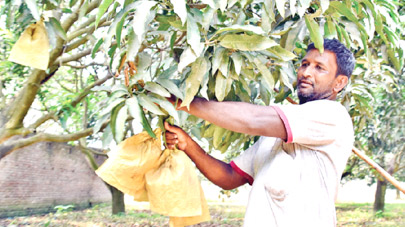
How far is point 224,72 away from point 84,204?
1148cm

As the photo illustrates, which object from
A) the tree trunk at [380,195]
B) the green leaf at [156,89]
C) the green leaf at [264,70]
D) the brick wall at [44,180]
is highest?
the green leaf at [264,70]

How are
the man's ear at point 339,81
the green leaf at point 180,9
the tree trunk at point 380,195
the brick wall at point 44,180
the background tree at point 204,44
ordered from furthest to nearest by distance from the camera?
the tree trunk at point 380,195, the brick wall at point 44,180, the man's ear at point 339,81, the background tree at point 204,44, the green leaf at point 180,9

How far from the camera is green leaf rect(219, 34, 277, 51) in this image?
1359mm

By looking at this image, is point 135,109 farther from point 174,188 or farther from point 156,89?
point 174,188

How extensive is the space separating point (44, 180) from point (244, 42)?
9.89 meters

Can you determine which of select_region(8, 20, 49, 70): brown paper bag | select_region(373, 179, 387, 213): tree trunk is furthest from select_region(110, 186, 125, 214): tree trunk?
select_region(8, 20, 49, 70): brown paper bag

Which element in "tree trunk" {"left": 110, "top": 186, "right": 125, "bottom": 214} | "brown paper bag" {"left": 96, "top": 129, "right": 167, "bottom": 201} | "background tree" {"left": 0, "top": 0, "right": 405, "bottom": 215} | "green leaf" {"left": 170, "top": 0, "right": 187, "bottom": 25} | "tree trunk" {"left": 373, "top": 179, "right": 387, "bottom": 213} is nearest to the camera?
"green leaf" {"left": 170, "top": 0, "right": 187, "bottom": 25}

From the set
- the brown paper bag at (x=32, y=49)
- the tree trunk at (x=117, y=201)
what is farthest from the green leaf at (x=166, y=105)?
the tree trunk at (x=117, y=201)

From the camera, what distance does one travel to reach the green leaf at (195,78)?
1.40 meters

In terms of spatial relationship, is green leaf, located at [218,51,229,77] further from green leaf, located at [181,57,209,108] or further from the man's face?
the man's face

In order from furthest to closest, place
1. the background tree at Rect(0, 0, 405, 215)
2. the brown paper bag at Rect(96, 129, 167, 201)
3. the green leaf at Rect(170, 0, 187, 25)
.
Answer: the brown paper bag at Rect(96, 129, 167, 201) → the background tree at Rect(0, 0, 405, 215) → the green leaf at Rect(170, 0, 187, 25)

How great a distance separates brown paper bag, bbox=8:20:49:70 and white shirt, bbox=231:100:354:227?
1032 mm

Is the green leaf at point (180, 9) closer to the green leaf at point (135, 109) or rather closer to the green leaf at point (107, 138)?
the green leaf at point (135, 109)

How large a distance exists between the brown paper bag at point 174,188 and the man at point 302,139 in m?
0.10
